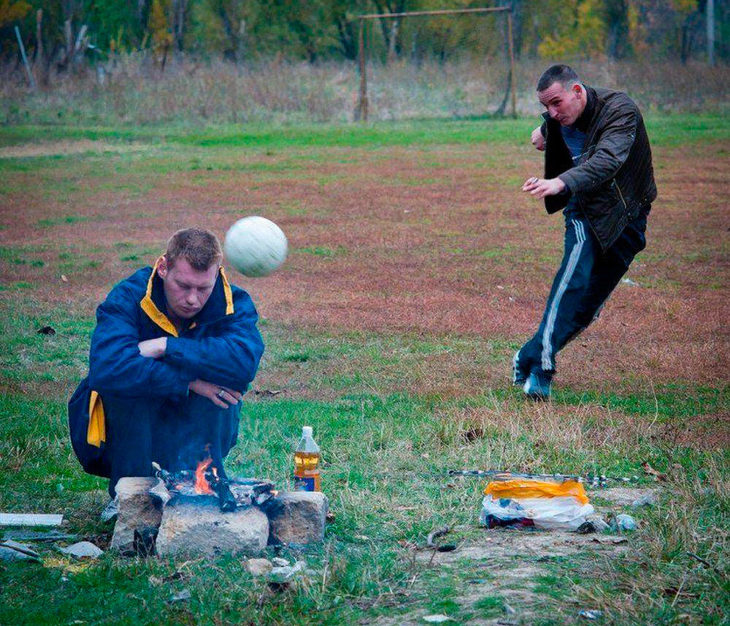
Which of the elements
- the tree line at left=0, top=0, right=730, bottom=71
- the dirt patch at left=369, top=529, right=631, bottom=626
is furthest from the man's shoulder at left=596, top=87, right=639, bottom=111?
the tree line at left=0, top=0, right=730, bottom=71

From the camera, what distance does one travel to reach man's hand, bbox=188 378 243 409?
4821mm

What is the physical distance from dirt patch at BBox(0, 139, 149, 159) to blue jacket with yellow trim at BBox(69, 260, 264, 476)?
17702 millimetres

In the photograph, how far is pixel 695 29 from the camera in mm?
46031

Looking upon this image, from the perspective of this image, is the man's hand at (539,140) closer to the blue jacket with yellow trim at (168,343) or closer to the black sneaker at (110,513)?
the blue jacket with yellow trim at (168,343)

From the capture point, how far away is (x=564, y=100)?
7.17 m

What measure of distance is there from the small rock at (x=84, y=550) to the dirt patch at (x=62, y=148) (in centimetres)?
1807

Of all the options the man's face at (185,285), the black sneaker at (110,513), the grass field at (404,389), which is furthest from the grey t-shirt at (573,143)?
the black sneaker at (110,513)

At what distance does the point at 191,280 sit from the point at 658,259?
29.2ft

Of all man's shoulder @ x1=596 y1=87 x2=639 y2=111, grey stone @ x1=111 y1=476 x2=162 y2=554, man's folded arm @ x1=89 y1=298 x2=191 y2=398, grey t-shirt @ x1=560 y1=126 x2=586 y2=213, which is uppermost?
man's shoulder @ x1=596 y1=87 x2=639 y2=111

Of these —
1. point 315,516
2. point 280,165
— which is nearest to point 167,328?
point 315,516

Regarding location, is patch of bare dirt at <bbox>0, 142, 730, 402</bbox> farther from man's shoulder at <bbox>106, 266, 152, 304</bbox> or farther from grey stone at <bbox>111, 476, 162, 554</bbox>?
grey stone at <bbox>111, 476, 162, 554</bbox>

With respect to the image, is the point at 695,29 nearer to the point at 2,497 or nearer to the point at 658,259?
the point at 658,259

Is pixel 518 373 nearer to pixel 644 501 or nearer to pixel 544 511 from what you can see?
pixel 644 501

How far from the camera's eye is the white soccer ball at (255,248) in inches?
242
